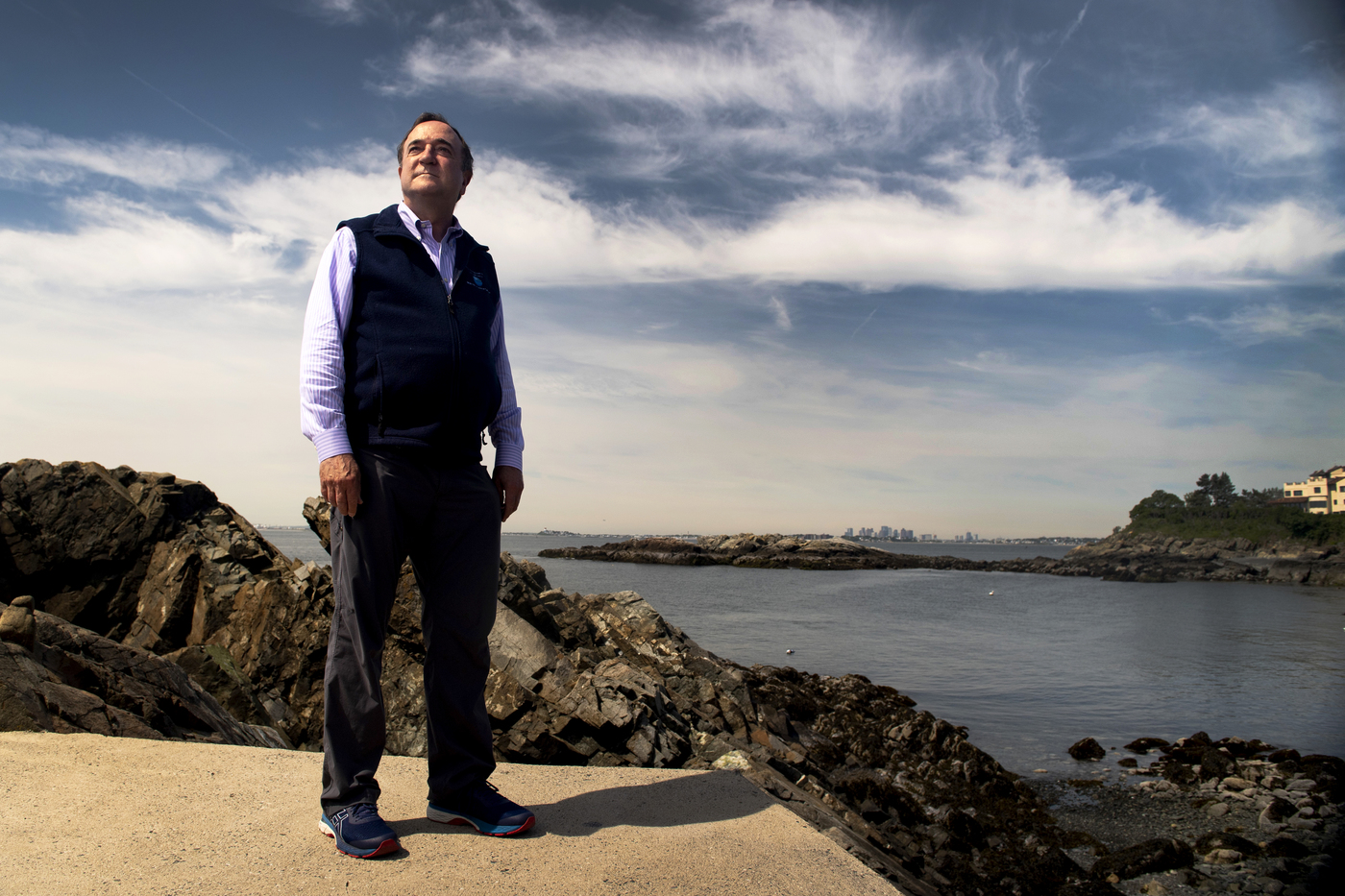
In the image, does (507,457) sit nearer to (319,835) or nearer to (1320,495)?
(319,835)

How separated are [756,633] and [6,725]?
68.7 ft

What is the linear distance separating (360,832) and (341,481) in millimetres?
1155

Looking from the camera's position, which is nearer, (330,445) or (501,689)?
(330,445)

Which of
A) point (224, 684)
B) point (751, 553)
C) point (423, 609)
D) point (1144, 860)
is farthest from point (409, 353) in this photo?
point (751, 553)

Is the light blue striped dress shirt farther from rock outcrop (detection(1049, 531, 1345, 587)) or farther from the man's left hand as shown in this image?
rock outcrop (detection(1049, 531, 1345, 587))

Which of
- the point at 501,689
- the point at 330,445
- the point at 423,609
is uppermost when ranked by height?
the point at 330,445

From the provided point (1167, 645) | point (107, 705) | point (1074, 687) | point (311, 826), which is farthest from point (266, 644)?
point (1167, 645)

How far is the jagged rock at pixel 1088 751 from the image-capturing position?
10500mm

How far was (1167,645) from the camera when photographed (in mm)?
23125

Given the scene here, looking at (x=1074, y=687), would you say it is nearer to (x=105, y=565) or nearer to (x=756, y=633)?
(x=756, y=633)

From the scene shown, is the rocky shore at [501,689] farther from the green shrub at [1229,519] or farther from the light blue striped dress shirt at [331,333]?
the green shrub at [1229,519]

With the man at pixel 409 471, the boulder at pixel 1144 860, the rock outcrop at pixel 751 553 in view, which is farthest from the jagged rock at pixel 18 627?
the rock outcrop at pixel 751 553

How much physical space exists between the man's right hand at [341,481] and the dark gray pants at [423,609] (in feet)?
0.25

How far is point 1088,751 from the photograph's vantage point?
10594 millimetres
